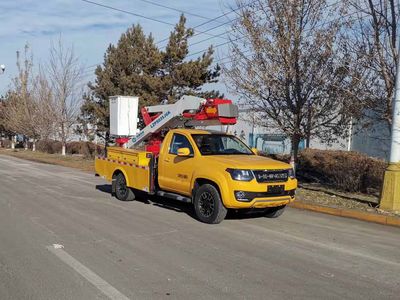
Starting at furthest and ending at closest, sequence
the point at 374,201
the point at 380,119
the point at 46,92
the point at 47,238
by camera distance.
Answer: the point at 46,92 < the point at 380,119 < the point at 374,201 < the point at 47,238

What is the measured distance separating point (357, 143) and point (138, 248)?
70.8ft

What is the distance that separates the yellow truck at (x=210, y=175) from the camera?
920cm

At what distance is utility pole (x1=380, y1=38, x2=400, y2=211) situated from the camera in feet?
35.5

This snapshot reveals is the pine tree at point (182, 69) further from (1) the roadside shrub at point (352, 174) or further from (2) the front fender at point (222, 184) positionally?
(2) the front fender at point (222, 184)

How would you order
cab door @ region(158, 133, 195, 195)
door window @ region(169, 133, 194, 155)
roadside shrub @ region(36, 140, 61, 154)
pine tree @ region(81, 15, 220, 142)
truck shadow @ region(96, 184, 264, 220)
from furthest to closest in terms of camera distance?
roadside shrub @ region(36, 140, 61, 154) < pine tree @ region(81, 15, 220, 142) < door window @ region(169, 133, 194, 155) < truck shadow @ region(96, 184, 264, 220) < cab door @ region(158, 133, 195, 195)

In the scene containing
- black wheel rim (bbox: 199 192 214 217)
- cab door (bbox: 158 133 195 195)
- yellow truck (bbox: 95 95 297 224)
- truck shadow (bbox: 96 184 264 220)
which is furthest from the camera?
truck shadow (bbox: 96 184 264 220)

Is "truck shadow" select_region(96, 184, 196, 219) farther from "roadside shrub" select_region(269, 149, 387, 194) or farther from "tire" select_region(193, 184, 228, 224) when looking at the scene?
"roadside shrub" select_region(269, 149, 387, 194)

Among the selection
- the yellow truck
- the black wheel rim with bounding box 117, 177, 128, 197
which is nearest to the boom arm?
the yellow truck

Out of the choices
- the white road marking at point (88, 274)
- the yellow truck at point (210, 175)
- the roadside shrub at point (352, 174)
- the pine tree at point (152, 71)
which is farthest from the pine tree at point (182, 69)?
the white road marking at point (88, 274)

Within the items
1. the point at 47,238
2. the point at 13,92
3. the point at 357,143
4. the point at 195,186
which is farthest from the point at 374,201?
the point at 13,92

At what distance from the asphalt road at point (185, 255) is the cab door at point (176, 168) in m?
0.61

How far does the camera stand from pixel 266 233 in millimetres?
8758

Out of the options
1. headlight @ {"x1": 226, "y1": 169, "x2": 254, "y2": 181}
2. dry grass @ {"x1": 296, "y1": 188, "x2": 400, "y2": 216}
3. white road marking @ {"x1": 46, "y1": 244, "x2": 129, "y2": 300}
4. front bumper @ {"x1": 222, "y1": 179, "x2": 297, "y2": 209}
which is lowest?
white road marking @ {"x1": 46, "y1": 244, "x2": 129, "y2": 300}

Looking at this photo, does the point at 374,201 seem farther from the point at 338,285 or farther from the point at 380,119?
the point at 338,285
